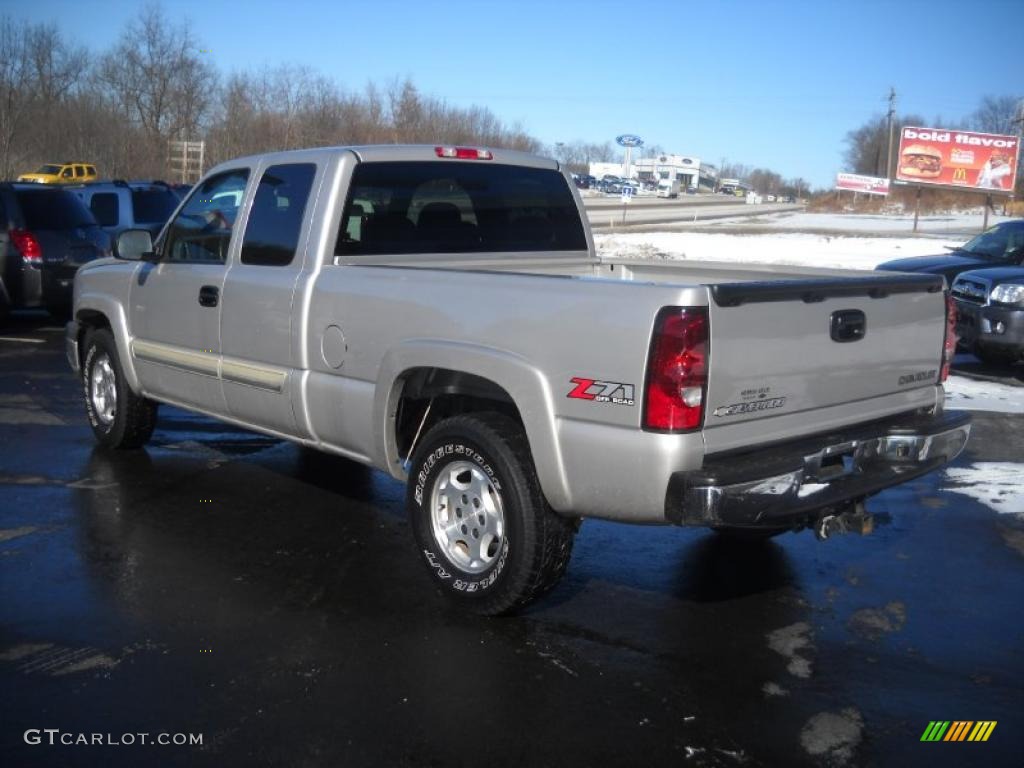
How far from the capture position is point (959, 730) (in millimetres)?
3564

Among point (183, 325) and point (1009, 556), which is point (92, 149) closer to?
point (183, 325)

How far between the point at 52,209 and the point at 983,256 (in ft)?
40.7

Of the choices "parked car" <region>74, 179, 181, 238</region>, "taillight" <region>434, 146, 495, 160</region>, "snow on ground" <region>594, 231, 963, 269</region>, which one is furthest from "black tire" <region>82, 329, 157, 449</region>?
"snow on ground" <region>594, 231, 963, 269</region>

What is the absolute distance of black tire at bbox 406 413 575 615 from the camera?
4.19m

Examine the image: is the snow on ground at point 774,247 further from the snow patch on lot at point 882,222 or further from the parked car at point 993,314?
the parked car at point 993,314

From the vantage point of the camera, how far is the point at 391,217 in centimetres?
552

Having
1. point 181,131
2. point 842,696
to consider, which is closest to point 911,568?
point 842,696

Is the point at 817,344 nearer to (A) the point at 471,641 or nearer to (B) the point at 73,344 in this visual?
(A) the point at 471,641

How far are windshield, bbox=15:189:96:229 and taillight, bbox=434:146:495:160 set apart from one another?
9310 mm

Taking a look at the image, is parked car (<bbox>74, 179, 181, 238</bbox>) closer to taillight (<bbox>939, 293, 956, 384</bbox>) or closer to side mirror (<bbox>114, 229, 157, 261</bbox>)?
side mirror (<bbox>114, 229, 157, 261</bbox>)

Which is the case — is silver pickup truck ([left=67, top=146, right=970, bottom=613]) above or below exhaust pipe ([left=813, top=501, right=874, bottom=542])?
above

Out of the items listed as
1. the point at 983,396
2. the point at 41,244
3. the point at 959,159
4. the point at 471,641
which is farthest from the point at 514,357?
the point at 959,159

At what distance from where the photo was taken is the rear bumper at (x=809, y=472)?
370 cm

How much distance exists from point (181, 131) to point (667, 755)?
A: 4403 cm
